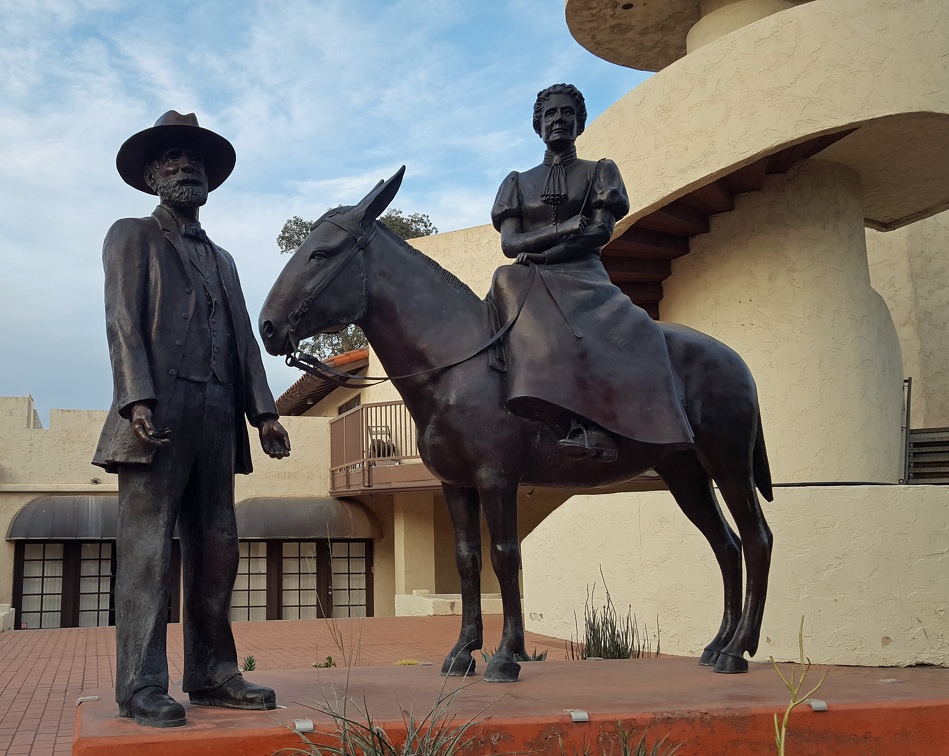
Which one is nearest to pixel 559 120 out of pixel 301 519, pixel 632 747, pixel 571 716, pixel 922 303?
pixel 571 716

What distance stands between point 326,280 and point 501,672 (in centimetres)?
216

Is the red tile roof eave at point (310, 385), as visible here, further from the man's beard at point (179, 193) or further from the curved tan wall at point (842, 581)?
the man's beard at point (179, 193)

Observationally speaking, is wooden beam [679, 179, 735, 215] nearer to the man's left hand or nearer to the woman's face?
the woman's face

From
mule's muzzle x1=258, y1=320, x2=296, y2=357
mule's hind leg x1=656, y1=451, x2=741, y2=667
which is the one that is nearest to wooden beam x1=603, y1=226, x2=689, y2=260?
mule's hind leg x1=656, y1=451, x2=741, y2=667

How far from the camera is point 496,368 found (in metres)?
5.01

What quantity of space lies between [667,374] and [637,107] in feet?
23.1

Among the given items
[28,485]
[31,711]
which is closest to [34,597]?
[28,485]

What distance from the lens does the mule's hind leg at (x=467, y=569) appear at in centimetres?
509

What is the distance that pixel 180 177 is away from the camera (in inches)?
170

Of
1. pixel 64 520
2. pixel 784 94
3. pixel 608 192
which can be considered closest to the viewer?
pixel 608 192

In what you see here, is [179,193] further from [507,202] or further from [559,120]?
[559,120]

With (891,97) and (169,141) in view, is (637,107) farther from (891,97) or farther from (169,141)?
(169,141)

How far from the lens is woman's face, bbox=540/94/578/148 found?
18.1ft

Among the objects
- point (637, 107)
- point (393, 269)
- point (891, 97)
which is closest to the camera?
point (393, 269)
